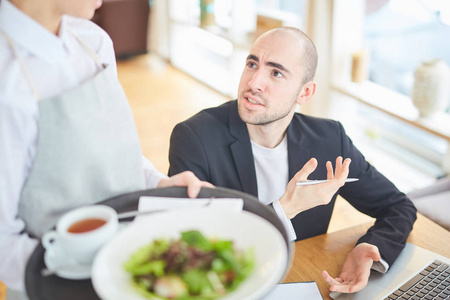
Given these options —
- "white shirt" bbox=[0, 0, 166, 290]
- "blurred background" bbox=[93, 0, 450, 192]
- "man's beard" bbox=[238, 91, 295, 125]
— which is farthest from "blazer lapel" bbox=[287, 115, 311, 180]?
"blurred background" bbox=[93, 0, 450, 192]

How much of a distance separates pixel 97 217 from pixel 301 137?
109 cm

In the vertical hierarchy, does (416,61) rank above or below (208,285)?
below

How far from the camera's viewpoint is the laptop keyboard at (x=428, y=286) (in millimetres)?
1233

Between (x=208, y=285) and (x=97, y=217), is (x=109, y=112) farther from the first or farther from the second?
(x=208, y=285)

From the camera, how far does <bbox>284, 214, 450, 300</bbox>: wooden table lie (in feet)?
4.34

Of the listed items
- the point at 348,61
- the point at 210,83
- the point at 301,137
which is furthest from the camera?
the point at 210,83

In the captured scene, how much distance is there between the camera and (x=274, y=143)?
5.84ft

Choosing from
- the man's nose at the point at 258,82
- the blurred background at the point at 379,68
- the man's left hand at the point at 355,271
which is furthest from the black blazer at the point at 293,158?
the blurred background at the point at 379,68

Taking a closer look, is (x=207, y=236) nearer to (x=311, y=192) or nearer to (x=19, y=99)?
(x=19, y=99)

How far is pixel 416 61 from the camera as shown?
323cm

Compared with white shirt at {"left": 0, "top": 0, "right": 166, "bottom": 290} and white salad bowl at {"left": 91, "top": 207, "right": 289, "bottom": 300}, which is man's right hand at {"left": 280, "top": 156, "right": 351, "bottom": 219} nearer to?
white salad bowl at {"left": 91, "top": 207, "right": 289, "bottom": 300}

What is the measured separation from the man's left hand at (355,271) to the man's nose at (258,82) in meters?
0.64

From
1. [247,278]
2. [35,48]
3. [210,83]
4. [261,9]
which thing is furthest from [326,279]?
[210,83]

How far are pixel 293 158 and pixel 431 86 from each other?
154 centimetres
